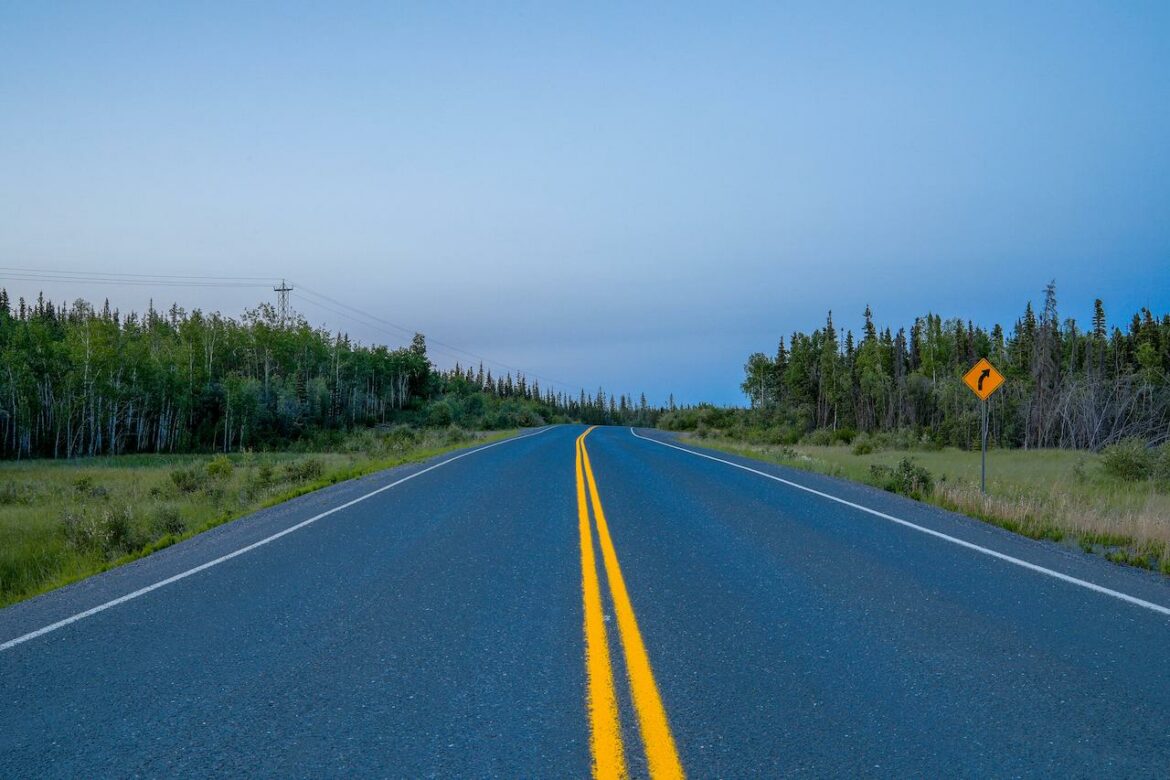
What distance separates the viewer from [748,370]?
98.4 meters

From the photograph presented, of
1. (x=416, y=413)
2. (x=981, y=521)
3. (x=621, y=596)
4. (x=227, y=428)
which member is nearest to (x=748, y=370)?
(x=416, y=413)

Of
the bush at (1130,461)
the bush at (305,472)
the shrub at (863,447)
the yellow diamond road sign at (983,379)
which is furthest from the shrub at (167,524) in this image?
the shrub at (863,447)

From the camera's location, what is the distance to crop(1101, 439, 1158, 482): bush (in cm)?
2102

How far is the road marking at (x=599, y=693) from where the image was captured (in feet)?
10.2

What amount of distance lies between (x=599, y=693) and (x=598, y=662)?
1.61ft

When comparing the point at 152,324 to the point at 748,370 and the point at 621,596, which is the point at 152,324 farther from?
the point at 621,596

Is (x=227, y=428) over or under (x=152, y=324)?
under

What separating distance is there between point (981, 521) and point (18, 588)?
45.9ft

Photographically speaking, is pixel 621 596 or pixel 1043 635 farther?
pixel 621 596

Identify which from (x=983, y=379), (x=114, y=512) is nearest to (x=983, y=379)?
(x=983, y=379)

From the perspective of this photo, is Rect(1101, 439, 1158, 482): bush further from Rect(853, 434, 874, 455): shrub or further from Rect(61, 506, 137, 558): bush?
Rect(61, 506, 137, 558): bush

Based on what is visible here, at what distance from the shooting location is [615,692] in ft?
12.8

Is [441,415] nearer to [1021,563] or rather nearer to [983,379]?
[983,379]

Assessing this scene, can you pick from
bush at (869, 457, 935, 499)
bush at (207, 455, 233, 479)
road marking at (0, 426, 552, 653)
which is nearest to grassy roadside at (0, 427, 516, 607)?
bush at (207, 455, 233, 479)
